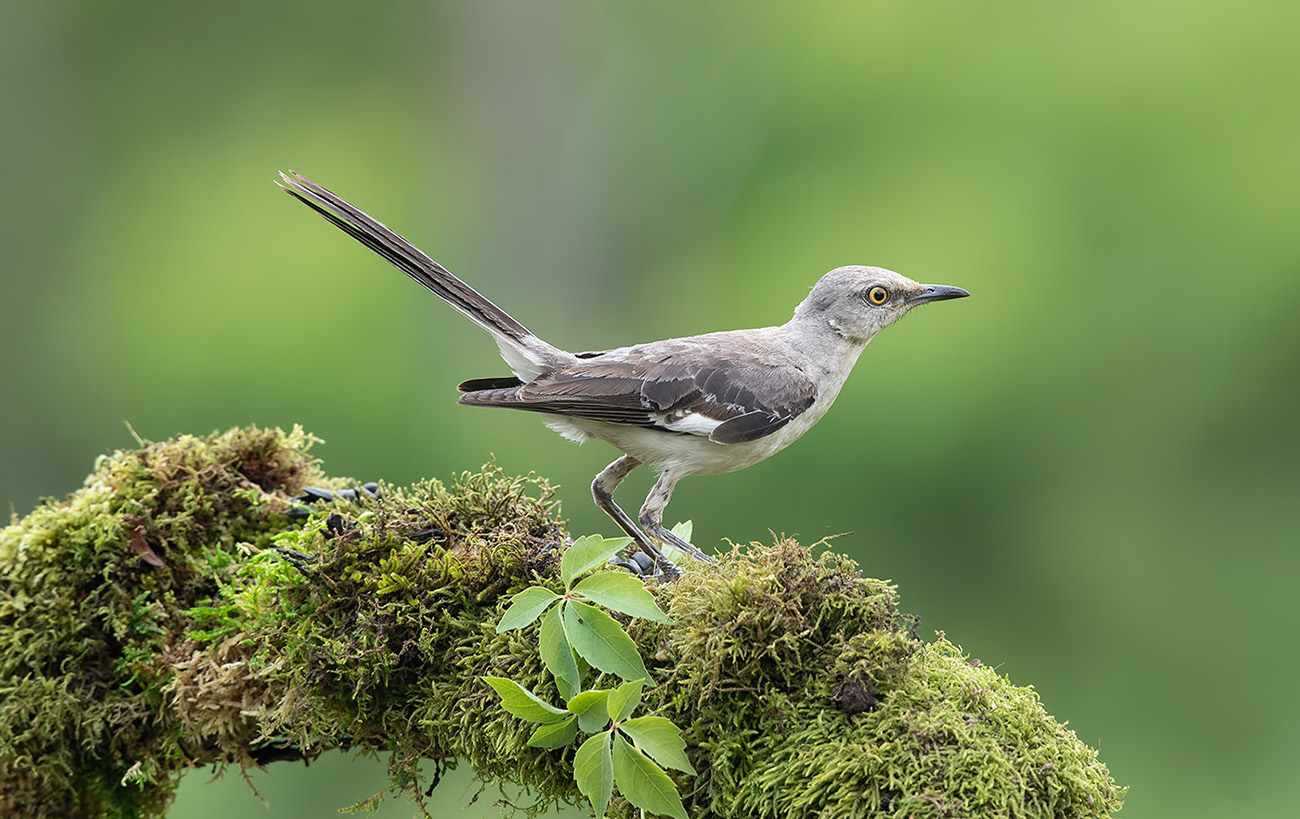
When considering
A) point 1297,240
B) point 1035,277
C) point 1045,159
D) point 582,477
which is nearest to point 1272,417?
point 1297,240

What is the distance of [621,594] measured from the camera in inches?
88.4

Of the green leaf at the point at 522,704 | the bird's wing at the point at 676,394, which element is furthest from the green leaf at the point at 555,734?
the bird's wing at the point at 676,394

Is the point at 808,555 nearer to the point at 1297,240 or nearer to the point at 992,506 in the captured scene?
the point at 992,506

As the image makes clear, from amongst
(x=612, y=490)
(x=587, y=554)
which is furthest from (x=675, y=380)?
(x=587, y=554)

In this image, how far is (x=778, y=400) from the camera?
357cm

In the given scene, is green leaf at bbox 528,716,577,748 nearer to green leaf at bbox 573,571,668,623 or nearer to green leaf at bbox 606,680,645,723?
green leaf at bbox 606,680,645,723

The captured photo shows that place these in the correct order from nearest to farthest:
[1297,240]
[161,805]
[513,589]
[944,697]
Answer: [944,697] < [513,589] < [161,805] < [1297,240]

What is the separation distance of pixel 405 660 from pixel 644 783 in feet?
2.81

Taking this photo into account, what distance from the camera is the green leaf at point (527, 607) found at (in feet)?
7.37

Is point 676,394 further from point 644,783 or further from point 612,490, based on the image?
point 644,783

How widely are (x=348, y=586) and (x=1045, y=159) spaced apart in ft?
23.1

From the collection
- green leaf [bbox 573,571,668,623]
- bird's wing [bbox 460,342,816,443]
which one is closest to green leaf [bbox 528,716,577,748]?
green leaf [bbox 573,571,668,623]

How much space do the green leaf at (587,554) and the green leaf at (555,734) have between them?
0.29m

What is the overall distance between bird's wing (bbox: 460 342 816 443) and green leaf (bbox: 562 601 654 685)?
4.11ft
